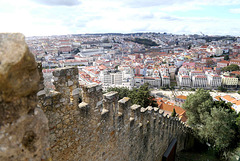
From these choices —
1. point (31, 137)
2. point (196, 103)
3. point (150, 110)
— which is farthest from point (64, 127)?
point (196, 103)

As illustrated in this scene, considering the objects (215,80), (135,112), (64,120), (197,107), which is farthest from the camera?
(215,80)

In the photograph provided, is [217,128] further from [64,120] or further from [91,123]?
[64,120]

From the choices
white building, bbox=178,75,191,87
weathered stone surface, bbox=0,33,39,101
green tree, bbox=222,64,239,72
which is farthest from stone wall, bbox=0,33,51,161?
green tree, bbox=222,64,239,72

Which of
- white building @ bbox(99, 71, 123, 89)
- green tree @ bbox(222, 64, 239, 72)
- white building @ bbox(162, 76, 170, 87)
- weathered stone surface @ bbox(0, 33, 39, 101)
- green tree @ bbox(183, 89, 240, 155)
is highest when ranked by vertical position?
weathered stone surface @ bbox(0, 33, 39, 101)

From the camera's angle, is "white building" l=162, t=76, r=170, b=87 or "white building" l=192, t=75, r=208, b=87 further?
"white building" l=162, t=76, r=170, b=87

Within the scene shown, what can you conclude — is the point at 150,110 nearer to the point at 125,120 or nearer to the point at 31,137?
the point at 125,120

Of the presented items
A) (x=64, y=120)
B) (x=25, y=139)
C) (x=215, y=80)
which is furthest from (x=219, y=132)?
(x=215, y=80)

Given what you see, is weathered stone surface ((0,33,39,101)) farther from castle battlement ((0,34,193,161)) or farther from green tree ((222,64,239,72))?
green tree ((222,64,239,72))

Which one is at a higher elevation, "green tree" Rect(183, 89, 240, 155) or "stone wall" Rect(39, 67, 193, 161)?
"stone wall" Rect(39, 67, 193, 161)

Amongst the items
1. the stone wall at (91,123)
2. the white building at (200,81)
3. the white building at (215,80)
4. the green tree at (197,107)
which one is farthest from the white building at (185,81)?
the stone wall at (91,123)
